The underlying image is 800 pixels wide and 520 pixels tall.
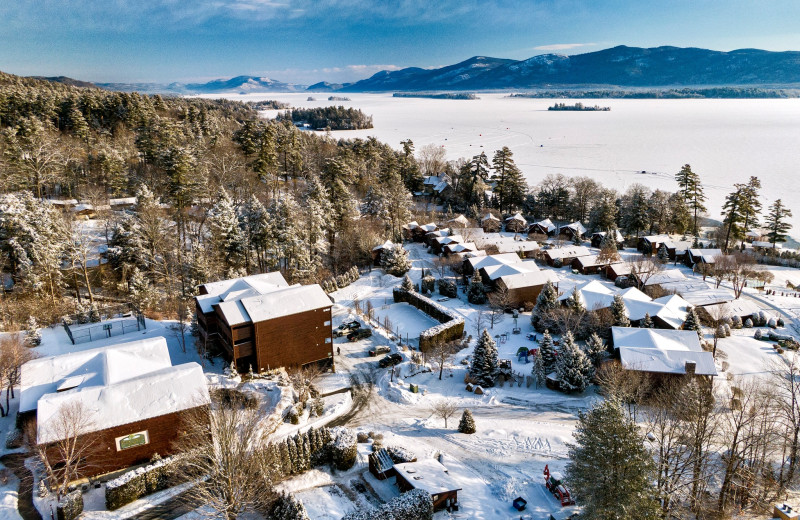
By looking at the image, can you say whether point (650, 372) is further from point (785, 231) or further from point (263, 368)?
point (785, 231)

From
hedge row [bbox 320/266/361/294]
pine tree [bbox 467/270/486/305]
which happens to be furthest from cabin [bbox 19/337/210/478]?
pine tree [bbox 467/270/486/305]

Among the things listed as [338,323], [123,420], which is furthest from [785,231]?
[123,420]

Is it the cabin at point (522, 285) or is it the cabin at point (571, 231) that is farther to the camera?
the cabin at point (571, 231)

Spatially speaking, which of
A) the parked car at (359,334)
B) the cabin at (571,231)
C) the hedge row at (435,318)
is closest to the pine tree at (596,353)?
the hedge row at (435,318)

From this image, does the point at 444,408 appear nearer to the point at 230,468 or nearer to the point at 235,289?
the point at 230,468

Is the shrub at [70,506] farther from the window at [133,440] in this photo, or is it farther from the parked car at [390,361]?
the parked car at [390,361]

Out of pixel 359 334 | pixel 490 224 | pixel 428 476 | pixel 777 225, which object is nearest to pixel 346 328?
pixel 359 334
